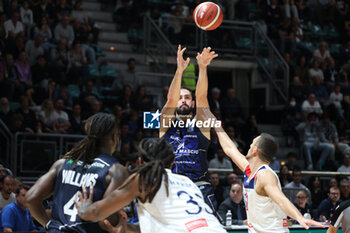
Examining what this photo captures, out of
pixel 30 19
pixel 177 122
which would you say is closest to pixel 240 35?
pixel 30 19

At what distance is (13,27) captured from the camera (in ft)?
45.6

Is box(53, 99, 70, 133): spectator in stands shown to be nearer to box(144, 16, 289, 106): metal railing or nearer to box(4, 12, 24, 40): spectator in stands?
box(4, 12, 24, 40): spectator in stands

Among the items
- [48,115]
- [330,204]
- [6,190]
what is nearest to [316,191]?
[330,204]

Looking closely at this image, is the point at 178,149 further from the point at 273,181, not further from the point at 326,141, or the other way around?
the point at 326,141

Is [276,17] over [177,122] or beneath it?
over

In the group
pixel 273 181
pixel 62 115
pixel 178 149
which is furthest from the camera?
pixel 62 115

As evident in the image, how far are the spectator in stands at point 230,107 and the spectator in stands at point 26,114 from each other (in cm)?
467

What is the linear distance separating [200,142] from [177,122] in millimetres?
328

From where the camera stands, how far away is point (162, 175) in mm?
4078

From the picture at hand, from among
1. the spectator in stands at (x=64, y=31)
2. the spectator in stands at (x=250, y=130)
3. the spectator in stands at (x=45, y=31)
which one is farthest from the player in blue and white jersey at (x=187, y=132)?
the spectator in stands at (x=64, y=31)

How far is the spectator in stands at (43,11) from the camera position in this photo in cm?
1457

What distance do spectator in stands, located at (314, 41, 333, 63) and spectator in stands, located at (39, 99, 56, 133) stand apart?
8356 mm

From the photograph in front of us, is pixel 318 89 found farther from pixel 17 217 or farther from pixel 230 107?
pixel 17 217

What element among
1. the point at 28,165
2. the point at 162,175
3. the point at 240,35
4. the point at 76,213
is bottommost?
the point at 28,165
